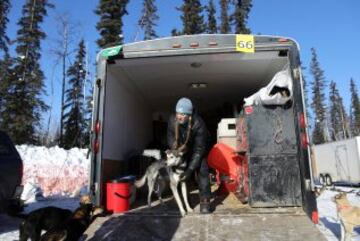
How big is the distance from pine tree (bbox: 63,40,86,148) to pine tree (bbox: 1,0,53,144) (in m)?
4.36

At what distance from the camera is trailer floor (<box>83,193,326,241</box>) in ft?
14.0

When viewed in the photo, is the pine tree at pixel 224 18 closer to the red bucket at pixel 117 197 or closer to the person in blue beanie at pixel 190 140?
the person in blue beanie at pixel 190 140

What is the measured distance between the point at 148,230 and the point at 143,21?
33250mm

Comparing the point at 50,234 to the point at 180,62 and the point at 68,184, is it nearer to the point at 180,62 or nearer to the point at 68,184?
the point at 180,62

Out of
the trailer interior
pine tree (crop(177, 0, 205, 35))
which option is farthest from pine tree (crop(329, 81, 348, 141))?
the trailer interior

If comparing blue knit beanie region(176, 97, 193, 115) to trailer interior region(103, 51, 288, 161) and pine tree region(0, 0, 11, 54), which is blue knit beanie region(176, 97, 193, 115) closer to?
trailer interior region(103, 51, 288, 161)

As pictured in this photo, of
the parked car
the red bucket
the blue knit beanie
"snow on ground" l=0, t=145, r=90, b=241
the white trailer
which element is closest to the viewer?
the blue knit beanie

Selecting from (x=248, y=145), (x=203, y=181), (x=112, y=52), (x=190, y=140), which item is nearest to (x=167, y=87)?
(x=190, y=140)

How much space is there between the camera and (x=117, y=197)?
5664 mm

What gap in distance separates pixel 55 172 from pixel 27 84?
1876 centimetres

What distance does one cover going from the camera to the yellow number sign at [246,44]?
17.3 feet

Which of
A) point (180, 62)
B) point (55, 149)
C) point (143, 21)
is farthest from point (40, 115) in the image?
point (180, 62)

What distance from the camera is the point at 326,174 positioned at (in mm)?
23719

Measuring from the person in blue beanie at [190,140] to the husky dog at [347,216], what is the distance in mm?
1996
